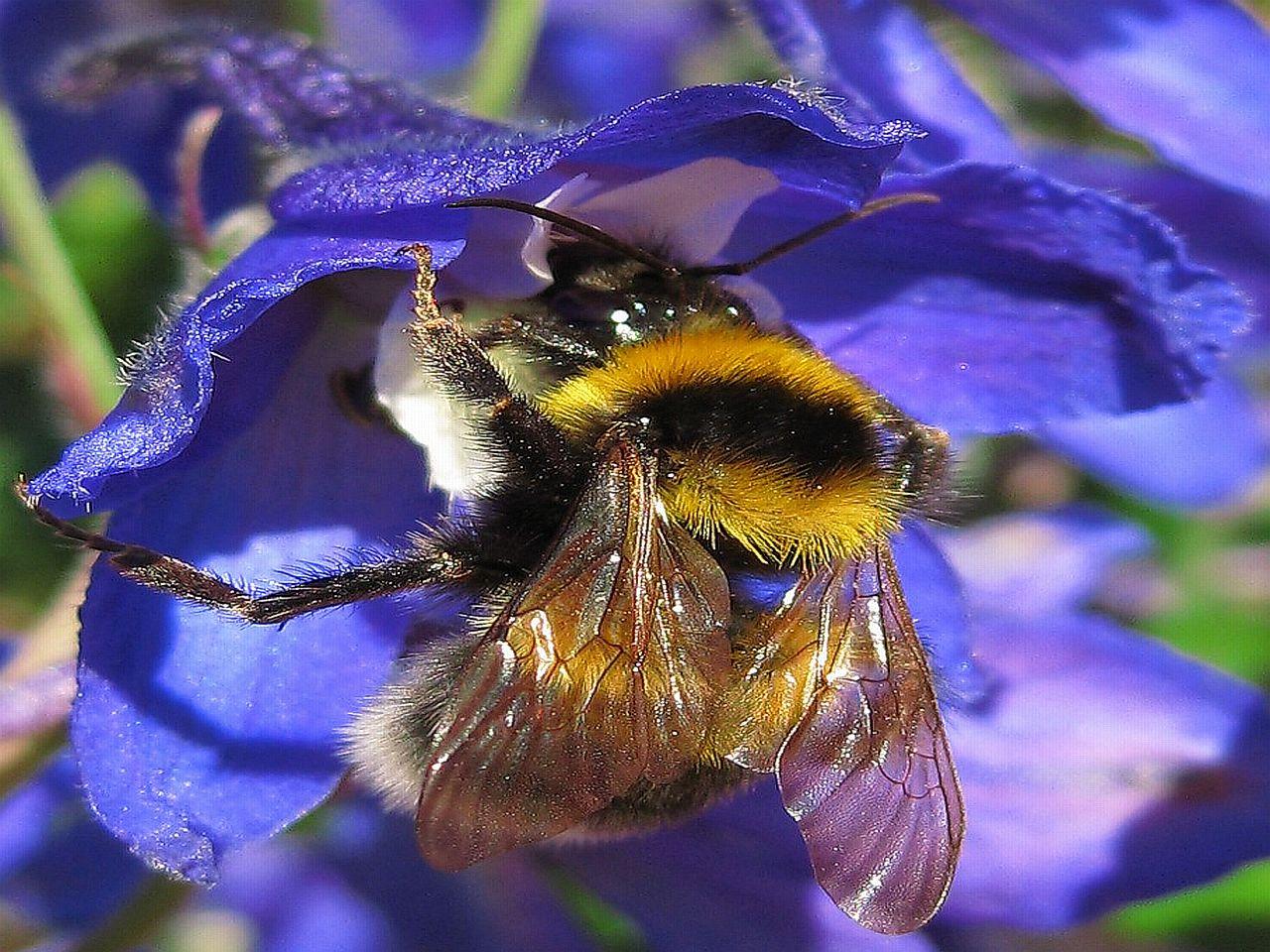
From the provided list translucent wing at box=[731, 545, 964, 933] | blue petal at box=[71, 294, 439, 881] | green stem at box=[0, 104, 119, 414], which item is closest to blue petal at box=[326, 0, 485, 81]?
green stem at box=[0, 104, 119, 414]

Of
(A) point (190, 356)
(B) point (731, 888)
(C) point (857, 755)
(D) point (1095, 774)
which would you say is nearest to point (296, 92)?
(A) point (190, 356)

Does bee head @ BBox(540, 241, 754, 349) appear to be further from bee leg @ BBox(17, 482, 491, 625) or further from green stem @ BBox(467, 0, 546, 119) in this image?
green stem @ BBox(467, 0, 546, 119)

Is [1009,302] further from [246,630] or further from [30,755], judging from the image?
[30,755]

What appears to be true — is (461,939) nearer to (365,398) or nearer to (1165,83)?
(365,398)

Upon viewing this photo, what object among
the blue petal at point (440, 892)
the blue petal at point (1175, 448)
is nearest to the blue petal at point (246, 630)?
the blue petal at point (440, 892)

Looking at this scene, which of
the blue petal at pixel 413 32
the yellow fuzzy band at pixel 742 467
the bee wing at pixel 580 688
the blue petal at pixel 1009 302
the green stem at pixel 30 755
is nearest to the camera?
the bee wing at pixel 580 688

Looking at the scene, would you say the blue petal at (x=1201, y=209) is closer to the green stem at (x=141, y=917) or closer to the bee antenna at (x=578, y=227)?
the bee antenna at (x=578, y=227)

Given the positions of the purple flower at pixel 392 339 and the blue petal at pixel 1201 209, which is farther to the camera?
the blue petal at pixel 1201 209

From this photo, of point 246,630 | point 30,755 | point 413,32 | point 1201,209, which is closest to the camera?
point 246,630
